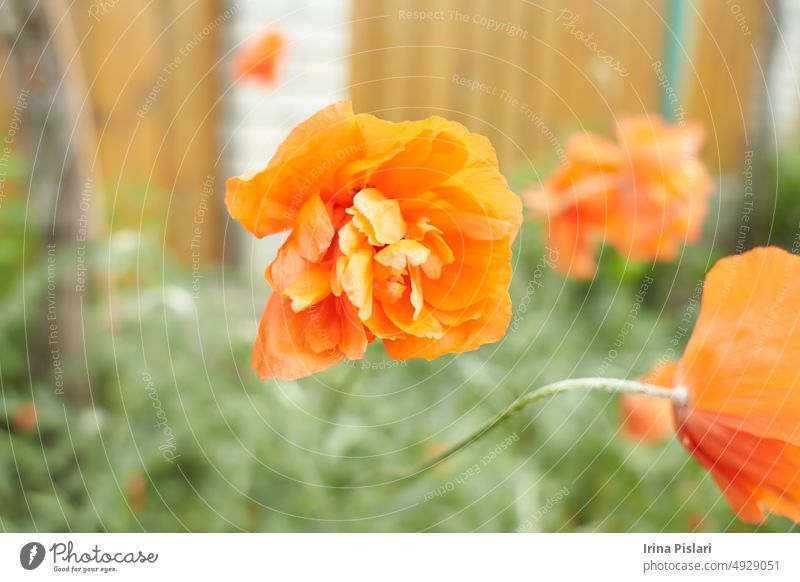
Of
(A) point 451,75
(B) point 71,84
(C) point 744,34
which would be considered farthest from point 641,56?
(B) point 71,84

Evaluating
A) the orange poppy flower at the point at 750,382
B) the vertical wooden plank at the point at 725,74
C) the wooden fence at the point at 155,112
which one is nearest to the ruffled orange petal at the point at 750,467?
the orange poppy flower at the point at 750,382

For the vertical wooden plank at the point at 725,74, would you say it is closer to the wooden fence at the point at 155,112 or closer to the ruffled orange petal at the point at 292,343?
the wooden fence at the point at 155,112

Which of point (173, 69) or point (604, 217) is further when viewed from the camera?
point (173, 69)

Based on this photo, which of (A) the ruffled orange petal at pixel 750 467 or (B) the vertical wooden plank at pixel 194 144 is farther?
(B) the vertical wooden plank at pixel 194 144

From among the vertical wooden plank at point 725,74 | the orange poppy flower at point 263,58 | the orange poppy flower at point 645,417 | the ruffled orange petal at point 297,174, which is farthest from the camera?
the vertical wooden plank at point 725,74

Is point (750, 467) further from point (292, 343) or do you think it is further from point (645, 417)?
point (645, 417)
